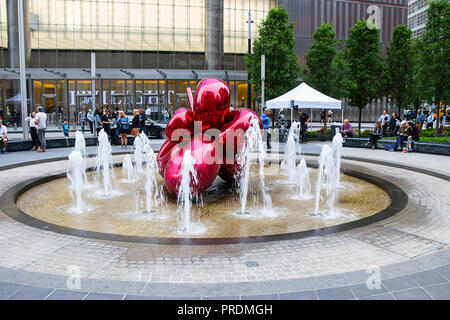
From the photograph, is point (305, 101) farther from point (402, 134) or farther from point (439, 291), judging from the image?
point (439, 291)

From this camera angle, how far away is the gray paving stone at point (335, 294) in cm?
411

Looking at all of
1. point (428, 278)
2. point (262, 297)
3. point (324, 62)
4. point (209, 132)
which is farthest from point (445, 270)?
point (324, 62)

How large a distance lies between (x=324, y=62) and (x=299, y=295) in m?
26.2

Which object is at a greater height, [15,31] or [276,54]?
[15,31]

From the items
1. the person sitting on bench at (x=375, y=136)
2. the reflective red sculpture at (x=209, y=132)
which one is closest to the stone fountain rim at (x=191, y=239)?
the reflective red sculpture at (x=209, y=132)

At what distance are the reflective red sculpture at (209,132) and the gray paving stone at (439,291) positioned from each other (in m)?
5.07

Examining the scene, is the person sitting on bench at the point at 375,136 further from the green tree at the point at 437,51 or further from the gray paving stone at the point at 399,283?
the gray paving stone at the point at 399,283

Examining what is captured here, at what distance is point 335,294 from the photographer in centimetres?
417

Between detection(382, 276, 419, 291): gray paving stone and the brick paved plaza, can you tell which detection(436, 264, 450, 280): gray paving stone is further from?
detection(382, 276, 419, 291): gray paving stone

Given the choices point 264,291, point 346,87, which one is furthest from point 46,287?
point 346,87

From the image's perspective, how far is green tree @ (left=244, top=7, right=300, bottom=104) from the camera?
2933 centimetres

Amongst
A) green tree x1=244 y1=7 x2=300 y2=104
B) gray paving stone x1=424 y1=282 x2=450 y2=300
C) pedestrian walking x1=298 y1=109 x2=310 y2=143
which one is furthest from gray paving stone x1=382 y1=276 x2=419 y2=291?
green tree x1=244 y1=7 x2=300 y2=104

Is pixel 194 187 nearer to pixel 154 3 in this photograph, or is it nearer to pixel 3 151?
pixel 3 151

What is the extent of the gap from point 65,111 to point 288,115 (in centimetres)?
2441
